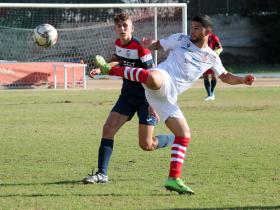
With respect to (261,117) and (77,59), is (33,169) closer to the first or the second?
(261,117)

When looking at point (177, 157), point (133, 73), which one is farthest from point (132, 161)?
point (133, 73)

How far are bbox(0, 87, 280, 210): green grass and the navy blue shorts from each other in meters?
0.74

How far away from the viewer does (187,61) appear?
Result: 8.32 metres

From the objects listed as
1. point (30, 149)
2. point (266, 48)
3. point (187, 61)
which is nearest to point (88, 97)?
point (30, 149)

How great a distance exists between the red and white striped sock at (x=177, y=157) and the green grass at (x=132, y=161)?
0.25 m

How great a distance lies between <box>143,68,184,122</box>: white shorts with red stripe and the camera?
811cm

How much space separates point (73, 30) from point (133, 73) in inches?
1070

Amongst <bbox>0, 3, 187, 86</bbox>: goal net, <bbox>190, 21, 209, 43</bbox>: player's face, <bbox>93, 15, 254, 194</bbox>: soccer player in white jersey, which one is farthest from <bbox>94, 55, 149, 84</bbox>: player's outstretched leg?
<bbox>0, 3, 187, 86</bbox>: goal net

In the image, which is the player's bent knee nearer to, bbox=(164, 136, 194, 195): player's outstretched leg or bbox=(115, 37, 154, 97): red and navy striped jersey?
bbox=(115, 37, 154, 97): red and navy striped jersey

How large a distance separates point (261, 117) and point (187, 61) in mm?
8563

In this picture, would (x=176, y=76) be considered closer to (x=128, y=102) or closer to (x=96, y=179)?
(x=128, y=102)

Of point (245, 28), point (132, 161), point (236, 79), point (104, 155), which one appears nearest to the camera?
point (236, 79)

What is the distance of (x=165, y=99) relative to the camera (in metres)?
8.17

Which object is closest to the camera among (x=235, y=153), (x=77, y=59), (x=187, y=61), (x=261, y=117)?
(x=187, y=61)
